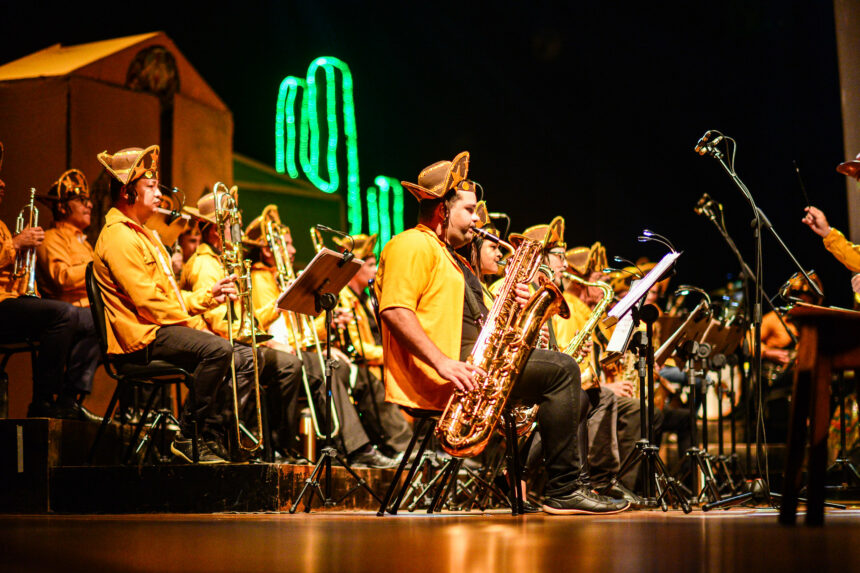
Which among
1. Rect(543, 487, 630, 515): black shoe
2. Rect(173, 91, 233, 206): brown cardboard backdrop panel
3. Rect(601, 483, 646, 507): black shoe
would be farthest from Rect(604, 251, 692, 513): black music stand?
Rect(173, 91, 233, 206): brown cardboard backdrop panel

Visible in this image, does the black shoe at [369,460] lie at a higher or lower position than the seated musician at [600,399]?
lower

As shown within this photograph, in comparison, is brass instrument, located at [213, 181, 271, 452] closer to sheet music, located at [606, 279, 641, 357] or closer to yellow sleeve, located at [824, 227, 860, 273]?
sheet music, located at [606, 279, 641, 357]

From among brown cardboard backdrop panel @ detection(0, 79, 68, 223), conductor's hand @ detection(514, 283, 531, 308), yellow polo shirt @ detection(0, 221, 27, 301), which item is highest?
brown cardboard backdrop panel @ detection(0, 79, 68, 223)

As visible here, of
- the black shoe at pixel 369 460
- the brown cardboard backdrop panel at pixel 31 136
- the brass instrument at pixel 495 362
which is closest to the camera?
the brass instrument at pixel 495 362

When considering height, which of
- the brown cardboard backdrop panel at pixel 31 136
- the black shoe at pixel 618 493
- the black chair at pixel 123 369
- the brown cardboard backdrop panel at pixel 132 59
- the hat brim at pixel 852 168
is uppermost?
the brown cardboard backdrop panel at pixel 132 59

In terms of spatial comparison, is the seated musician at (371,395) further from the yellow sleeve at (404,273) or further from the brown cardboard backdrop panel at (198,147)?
the yellow sleeve at (404,273)

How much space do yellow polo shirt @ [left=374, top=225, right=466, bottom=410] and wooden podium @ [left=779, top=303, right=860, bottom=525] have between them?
1752mm

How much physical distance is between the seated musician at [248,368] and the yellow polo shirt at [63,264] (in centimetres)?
73

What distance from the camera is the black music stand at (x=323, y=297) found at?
5.02 metres

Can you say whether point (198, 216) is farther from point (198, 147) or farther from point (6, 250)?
point (198, 147)

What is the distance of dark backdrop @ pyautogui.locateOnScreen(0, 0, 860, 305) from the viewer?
9.94 metres

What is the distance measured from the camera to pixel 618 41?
444 inches

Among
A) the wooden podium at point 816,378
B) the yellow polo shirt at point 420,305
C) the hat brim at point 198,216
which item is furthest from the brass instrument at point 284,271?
the wooden podium at point 816,378

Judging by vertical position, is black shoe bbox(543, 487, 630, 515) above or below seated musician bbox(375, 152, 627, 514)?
below
